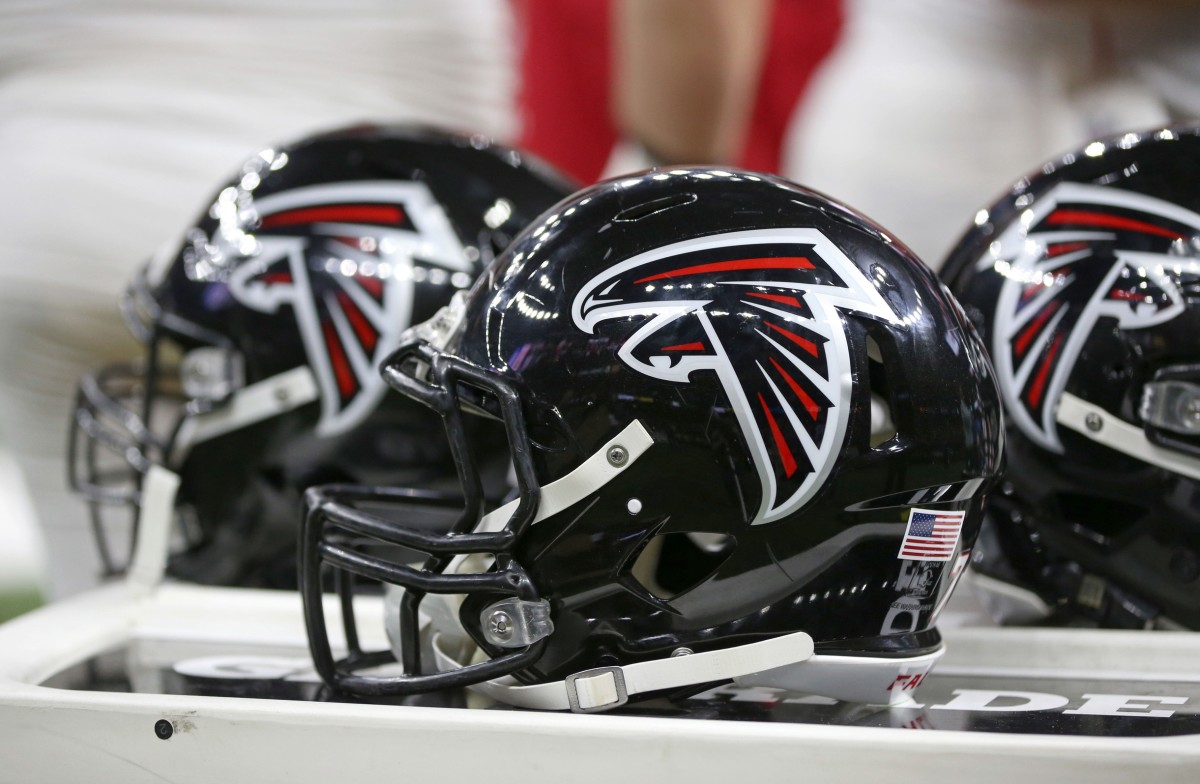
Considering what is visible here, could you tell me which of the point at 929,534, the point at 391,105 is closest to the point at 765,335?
the point at 929,534

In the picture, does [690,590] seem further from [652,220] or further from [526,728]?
[652,220]

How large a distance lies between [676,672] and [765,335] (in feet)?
0.80

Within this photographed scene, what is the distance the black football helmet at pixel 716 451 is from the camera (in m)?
0.78

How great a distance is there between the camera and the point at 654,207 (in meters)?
0.84

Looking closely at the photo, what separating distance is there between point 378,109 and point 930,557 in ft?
5.84

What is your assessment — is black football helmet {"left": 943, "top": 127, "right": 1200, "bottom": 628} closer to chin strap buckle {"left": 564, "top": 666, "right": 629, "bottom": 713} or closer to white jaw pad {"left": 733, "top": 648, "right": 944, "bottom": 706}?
white jaw pad {"left": 733, "top": 648, "right": 944, "bottom": 706}

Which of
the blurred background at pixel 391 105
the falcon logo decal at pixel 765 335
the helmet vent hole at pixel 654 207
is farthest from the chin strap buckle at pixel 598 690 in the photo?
the blurred background at pixel 391 105

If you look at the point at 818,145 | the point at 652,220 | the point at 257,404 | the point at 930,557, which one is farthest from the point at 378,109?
the point at 930,557

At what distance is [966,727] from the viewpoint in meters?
0.75

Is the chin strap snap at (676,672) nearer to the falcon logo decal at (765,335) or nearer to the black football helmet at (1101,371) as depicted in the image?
the falcon logo decal at (765,335)

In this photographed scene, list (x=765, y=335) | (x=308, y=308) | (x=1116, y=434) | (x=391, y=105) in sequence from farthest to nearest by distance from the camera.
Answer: (x=391, y=105) → (x=308, y=308) → (x=1116, y=434) → (x=765, y=335)

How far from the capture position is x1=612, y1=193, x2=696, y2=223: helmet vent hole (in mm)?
836

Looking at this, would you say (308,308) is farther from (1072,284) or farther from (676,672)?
(1072,284)

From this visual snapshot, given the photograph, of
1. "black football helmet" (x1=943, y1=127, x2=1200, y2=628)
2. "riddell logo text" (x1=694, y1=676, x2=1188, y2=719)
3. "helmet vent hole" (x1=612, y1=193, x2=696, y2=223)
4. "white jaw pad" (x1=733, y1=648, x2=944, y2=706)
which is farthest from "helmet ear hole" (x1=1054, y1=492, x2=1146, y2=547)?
"helmet vent hole" (x1=612, y1=193, x2=696, y2=223)
